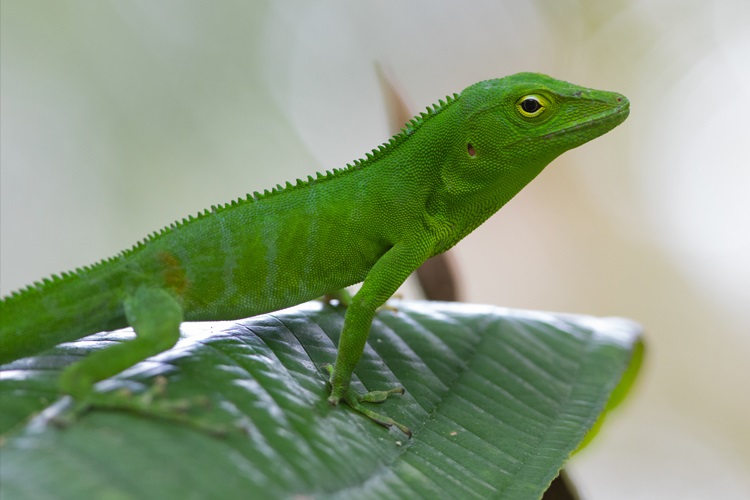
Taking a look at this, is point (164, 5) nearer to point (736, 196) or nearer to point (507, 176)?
point (507, 176)

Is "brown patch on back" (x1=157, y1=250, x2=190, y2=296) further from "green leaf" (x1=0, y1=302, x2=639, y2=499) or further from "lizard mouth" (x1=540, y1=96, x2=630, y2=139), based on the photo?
"lizard mouth" (x1=540, y1=96, x2=630, y2=139)

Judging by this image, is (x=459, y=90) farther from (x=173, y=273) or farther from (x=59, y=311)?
(x=59, y=311)

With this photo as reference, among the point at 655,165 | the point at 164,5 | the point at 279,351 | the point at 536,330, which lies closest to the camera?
the point at 279,351

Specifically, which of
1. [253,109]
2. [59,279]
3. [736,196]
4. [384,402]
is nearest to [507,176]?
[384,402]

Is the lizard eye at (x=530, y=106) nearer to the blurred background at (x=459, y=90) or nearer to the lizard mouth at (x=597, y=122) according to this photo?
the lizard mouth at (x=597, y=122)

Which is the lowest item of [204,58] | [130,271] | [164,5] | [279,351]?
[279,351]

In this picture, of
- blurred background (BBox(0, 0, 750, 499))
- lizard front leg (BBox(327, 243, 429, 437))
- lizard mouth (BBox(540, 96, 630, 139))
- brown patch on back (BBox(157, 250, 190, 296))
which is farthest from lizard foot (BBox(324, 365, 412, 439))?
blurred background (BBox(0, 0, 750, 499))

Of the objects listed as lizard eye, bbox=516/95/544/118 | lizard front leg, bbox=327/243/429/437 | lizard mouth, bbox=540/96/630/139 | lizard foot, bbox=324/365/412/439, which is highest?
lizard eye, bbox=516/95/544/118

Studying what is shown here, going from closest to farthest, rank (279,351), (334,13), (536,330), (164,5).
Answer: (279,351) → (536,330) → (164,5) → (334,13)
